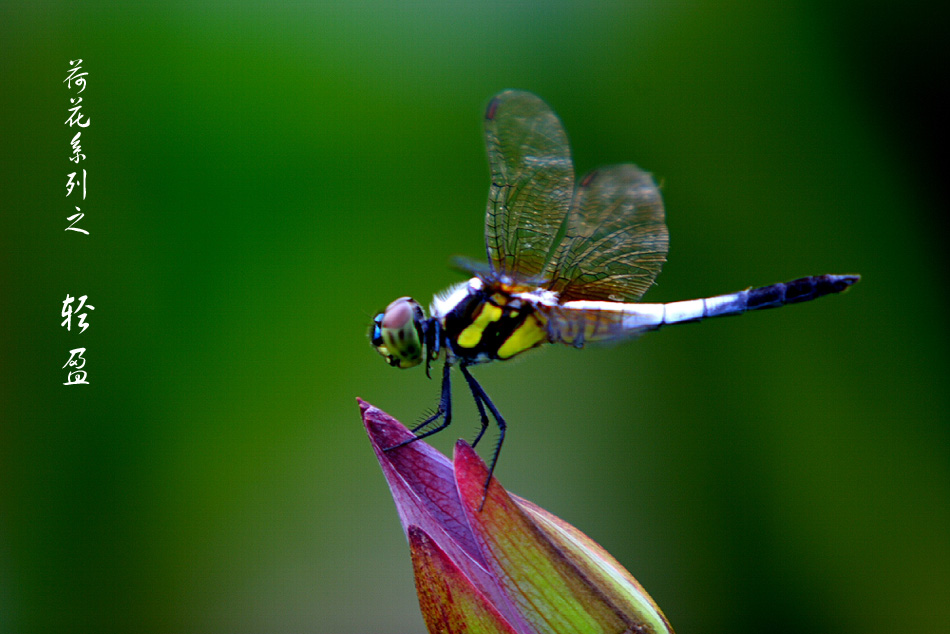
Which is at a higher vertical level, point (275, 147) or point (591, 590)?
point (275, 147)

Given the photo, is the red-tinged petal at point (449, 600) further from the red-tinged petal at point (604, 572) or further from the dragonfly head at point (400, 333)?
the dragonfly head at point (400, 333)

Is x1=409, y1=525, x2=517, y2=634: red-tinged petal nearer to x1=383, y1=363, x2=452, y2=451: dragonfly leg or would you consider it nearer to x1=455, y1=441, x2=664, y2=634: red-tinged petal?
x1=455, y1=441, x2=664, y2=634: red-tinged petal

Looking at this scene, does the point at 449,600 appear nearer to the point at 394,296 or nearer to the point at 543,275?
the point at 543,275

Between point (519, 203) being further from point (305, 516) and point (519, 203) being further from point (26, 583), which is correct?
point (26, 583)

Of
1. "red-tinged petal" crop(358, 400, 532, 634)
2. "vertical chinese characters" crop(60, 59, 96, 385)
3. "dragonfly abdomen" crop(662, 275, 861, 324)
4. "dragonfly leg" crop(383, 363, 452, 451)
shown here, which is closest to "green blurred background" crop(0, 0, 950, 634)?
"vertical chinese characters" crop(60, 59, 96, 385)

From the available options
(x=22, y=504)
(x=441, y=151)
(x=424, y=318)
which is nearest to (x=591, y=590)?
(x=424, y=318)
